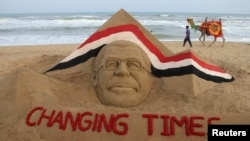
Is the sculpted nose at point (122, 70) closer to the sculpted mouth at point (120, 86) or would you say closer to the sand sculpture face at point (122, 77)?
the sand sculpture face at point (122, 77)

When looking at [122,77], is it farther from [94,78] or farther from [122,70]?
[94,78]

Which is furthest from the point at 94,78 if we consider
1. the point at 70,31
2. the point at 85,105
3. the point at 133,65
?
the point at 70,31

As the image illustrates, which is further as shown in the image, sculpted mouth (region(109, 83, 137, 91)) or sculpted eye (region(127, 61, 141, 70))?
sculpted eye (region(127, 61, 141, 70))

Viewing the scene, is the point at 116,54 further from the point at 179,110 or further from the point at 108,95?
the point at 179,110

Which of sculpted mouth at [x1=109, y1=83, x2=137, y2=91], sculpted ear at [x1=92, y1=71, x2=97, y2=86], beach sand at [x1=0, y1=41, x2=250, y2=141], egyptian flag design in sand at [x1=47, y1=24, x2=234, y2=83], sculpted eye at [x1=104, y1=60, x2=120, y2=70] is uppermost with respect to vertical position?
egyptian flag design in sand at [x1=47, y1=24, x2=234, y2=83]

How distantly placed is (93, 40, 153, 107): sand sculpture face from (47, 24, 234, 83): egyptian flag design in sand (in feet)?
1.36

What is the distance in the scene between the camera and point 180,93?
428 centimetres

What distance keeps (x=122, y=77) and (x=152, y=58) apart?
2.86 ft

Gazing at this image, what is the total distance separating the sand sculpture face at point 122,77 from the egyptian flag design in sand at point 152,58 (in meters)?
0.41

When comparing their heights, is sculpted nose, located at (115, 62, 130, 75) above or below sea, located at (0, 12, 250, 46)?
below

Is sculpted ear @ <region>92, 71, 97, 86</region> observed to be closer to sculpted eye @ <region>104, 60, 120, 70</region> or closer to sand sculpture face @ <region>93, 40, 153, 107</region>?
sand sculpture face @ <region>93, 40, 153, 107</region>

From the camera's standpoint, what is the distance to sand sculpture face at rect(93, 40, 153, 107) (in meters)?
4.05

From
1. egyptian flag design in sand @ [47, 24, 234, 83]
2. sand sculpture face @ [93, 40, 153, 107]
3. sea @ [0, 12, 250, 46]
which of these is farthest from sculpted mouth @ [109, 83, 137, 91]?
sea @ [0, 12, 250, 46]

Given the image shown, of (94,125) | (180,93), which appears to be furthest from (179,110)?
(94,125)
